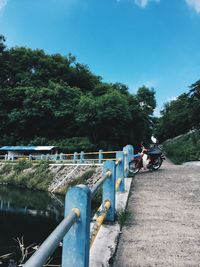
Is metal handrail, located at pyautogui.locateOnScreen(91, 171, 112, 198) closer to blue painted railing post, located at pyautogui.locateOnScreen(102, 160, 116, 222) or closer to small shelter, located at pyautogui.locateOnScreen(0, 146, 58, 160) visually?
blue painted railing post, located at pyautogui.locateOnScreen(102, 160, 116, 222)

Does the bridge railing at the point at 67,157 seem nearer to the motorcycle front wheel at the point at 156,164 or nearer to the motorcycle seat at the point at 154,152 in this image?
the motorcycle seat at the point at 154,152

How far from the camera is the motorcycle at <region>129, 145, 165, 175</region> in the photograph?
9565 mm

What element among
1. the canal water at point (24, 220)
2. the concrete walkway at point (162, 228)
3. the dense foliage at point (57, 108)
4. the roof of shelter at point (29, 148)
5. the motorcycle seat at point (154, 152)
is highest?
the dense foliage at point (57, 108)

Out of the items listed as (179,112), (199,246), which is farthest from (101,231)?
(179,112)

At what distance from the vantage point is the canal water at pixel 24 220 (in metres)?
6.78

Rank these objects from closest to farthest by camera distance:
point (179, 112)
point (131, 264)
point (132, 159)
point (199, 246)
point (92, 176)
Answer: point (131, 264) → point (199, 246) → point (132, 159) → point (92, 176) → point (179, 112)

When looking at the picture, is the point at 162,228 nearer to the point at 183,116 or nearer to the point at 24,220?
the point at 24,220

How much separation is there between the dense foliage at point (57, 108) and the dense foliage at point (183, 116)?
5657mm

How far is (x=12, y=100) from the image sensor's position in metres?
31.9

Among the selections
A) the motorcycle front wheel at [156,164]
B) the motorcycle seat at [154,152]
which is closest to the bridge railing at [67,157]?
the motorcycle seat at [154,152]

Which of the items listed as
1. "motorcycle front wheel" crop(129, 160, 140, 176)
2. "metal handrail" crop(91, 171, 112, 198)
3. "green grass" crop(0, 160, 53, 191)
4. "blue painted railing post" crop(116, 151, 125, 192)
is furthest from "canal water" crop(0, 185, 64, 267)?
"motorcycle front wheel" crop(129, 160, 140, 176)

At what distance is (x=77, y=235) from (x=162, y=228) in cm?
231

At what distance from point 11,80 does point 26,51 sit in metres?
4.57

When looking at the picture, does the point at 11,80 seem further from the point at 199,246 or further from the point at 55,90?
the point at 199,246
